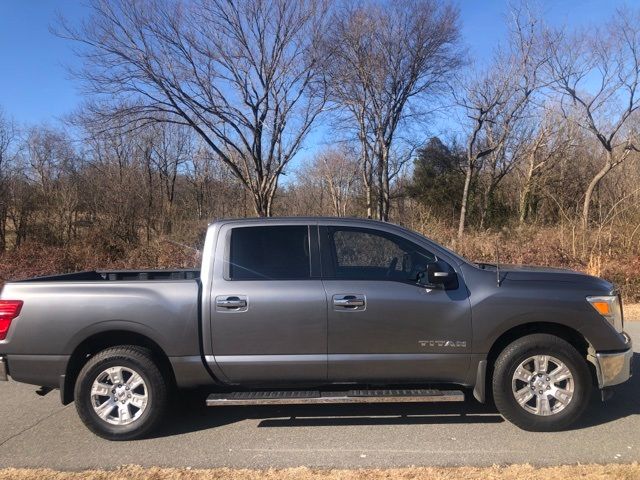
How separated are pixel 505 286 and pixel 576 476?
5.02ft

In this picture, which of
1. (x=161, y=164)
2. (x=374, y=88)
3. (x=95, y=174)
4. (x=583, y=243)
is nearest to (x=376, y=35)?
(x=374, y=88)

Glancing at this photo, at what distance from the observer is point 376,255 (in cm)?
520

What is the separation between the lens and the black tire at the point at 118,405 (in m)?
4.43

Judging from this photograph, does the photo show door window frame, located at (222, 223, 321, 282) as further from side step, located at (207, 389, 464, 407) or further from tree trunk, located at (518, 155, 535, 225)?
tree trunk, located at (518, 155, 535, 225)

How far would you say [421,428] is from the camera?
15.0ft

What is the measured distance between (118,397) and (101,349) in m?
0.47

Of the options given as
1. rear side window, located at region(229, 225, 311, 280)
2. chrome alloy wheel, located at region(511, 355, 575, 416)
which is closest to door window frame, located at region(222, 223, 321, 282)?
rear side window, located at region(229, 225, 311, 280)

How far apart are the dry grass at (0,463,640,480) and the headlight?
1212 millimetres

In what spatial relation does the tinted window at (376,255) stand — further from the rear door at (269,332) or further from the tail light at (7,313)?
the tail light at (7,313)

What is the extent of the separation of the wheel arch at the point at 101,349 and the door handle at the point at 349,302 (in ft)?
5.04

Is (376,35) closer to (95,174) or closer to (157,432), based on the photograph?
(95,174)

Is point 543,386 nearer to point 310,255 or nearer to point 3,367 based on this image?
point 310,255

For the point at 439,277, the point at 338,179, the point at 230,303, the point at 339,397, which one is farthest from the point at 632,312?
the point at 338,179

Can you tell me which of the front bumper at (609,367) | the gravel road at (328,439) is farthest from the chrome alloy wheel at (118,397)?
the front bumper at (609,367)
